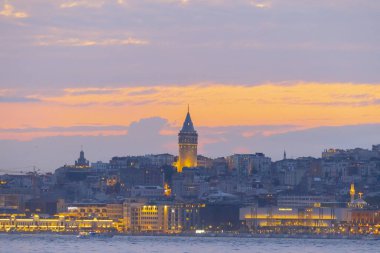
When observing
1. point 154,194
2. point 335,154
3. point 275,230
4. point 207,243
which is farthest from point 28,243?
point 335,154

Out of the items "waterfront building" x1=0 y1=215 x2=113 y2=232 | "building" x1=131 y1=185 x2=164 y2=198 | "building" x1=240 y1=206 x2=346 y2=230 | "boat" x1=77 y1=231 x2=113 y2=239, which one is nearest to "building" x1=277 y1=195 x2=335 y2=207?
"building" x1=240 y1=206 x2=346 y2=230

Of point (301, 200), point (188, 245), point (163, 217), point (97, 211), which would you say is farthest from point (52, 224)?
point (188, 245)

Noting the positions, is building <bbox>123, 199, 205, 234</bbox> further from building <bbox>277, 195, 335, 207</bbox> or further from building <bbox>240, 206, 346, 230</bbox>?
building <bbox>277, 195, 335, 207</bbox>

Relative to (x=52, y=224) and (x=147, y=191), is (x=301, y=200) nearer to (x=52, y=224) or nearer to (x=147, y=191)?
(x=147, y=191)

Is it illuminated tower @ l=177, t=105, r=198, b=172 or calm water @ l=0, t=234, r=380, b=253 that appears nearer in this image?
calm water @ l=0, t=234, r=380, b=253

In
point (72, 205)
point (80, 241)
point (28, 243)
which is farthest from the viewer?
point (72, 205)

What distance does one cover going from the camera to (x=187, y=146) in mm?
165875

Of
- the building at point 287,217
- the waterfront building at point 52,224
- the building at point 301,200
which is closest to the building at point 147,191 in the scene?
the waterfront building at point 52,224

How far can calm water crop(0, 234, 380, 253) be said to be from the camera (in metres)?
92.3

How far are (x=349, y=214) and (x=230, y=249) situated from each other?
116ft

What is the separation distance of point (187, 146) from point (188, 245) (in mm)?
65118

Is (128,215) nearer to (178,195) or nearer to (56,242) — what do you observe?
(178,195)

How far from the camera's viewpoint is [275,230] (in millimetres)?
128750

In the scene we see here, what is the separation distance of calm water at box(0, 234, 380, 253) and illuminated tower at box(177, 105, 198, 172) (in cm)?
4581
